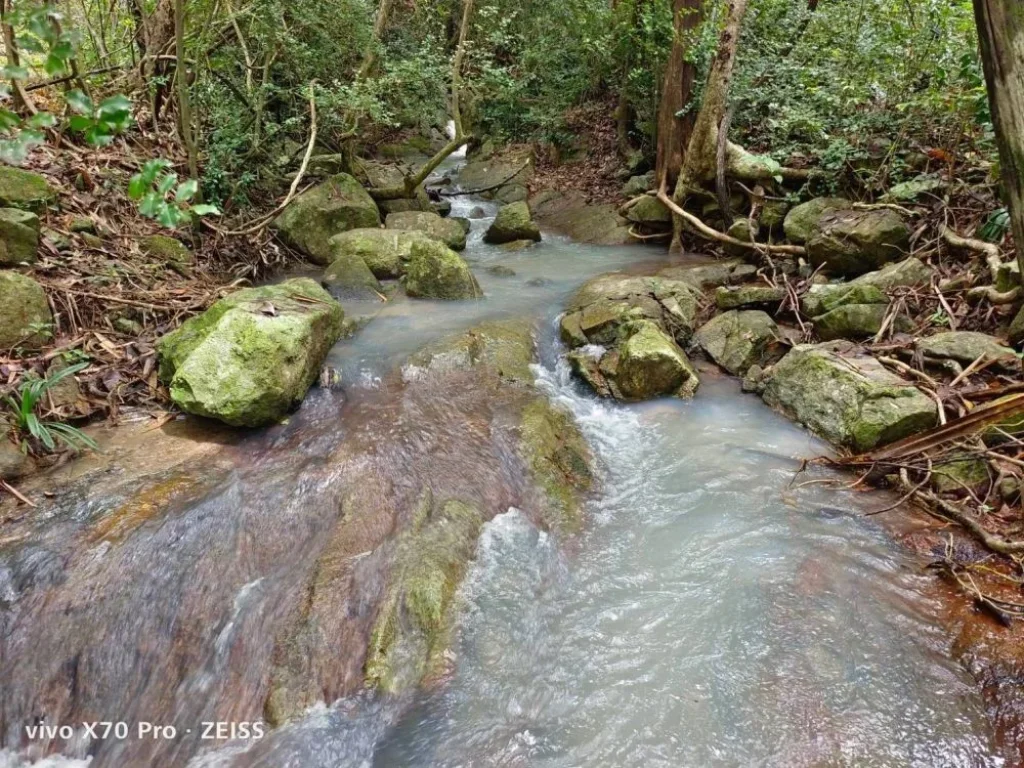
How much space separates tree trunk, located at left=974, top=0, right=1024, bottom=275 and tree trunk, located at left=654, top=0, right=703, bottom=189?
7.62m

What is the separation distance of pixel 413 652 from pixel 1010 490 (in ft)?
12.7

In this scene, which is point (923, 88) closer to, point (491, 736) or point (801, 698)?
point (801, 698)

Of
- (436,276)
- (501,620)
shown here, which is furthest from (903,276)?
(501,620)

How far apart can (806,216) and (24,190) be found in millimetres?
8668

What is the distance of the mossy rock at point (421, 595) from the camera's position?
126 inches

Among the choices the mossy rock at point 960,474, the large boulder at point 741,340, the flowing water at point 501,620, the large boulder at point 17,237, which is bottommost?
the flowing water at point 501,620

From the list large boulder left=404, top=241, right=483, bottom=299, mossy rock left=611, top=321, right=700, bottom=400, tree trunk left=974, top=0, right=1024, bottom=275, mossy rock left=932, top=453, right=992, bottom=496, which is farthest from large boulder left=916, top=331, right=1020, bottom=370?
large boulder left=404, top=241, right=483, bottom=299

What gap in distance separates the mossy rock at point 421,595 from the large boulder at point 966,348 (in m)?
4.08

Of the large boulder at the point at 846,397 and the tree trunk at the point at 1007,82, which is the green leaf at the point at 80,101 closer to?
the tree trunk at the point at 1007,82

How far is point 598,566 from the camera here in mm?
4016

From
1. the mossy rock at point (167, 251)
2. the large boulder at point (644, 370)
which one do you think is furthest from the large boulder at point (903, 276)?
the mossy rock at point (167, 251)

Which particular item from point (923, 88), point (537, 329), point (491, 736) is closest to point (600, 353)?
point (537, 329)

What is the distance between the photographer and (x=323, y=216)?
28.6 feet

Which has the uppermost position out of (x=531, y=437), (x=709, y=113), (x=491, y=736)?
(x=709, y=113)
